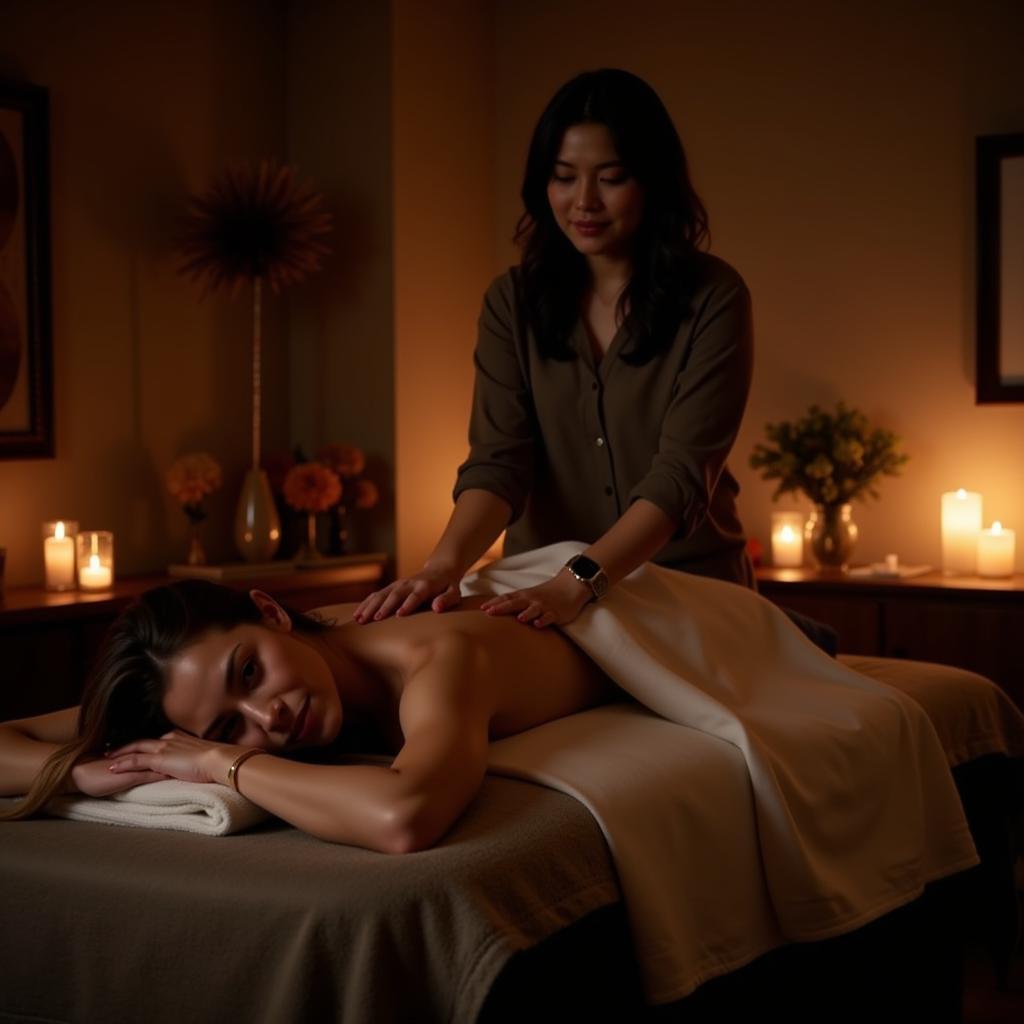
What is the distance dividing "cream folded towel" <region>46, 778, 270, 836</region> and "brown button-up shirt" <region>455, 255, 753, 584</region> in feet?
2.87

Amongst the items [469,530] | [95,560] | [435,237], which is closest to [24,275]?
[95,560]

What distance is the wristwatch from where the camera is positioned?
6.38ft

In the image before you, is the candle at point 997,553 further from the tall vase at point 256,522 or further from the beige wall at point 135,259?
the beige wall at point 135,259

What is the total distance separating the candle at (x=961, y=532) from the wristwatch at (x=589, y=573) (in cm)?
203

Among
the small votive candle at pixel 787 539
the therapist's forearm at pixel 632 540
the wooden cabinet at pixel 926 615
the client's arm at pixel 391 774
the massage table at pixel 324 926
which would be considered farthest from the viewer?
the small votive candle at pixel 787 539

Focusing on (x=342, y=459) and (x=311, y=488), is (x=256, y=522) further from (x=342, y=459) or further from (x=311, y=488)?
(x=342, y=459)

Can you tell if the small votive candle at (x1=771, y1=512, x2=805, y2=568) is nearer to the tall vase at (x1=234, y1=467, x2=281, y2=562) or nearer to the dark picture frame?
the dark picture frame

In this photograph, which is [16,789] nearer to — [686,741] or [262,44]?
[686,741]

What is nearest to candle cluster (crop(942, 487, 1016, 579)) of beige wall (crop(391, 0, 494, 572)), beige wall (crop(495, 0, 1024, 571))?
beige wall (crop(495, 0, 1024, 571))

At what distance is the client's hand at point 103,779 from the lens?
60.4 inches

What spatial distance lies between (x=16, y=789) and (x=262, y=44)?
3015mm

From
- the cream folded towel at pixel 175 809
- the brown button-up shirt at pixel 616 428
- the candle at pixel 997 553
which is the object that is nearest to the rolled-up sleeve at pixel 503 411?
the brown button-up shirt at pixel 616 428

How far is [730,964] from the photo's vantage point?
5.24 ft

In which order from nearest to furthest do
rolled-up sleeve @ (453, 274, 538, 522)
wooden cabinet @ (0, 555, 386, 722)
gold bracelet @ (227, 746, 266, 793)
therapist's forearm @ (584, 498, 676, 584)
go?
gold bracelet @ (227, 746, 266, 793) → therapist's forearm @ (584, 498, 676, 584) → rolled-up sleeve @ (453, 274, 538, 522) → wooden cabinet @ (0, 555, 386, 722)
